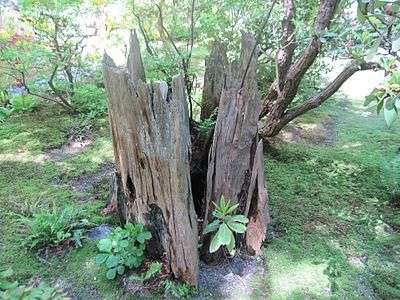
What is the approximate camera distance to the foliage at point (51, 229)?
290cm

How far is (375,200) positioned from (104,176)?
2626mm

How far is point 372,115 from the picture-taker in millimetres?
5660

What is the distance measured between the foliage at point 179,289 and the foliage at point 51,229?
0.80 meters

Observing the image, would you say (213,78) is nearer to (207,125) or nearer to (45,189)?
(207,125)

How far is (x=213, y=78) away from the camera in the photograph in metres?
3.04

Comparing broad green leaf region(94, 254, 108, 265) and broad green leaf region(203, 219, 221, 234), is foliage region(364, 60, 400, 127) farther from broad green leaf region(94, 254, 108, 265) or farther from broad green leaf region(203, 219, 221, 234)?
broad green leaf region(94, 254, 108, 265)

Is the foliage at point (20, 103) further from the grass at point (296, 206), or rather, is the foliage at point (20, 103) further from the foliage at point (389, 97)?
the foliage at point (389, 97)

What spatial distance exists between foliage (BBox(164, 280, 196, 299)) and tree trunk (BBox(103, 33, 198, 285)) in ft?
0.14

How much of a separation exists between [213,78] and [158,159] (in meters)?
0.99

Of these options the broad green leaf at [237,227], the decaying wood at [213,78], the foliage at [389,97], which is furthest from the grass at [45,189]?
the foliage at [389,97]

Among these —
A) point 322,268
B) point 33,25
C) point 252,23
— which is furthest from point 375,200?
point 33,25

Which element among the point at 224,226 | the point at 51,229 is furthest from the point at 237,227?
the point at 51,229

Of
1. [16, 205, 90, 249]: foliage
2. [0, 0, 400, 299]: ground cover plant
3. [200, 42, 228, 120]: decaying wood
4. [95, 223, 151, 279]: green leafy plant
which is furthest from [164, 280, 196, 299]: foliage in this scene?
[200, 42, 228, 120]: decaying wood

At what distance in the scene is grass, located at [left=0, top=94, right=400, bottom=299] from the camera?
2.69 m
